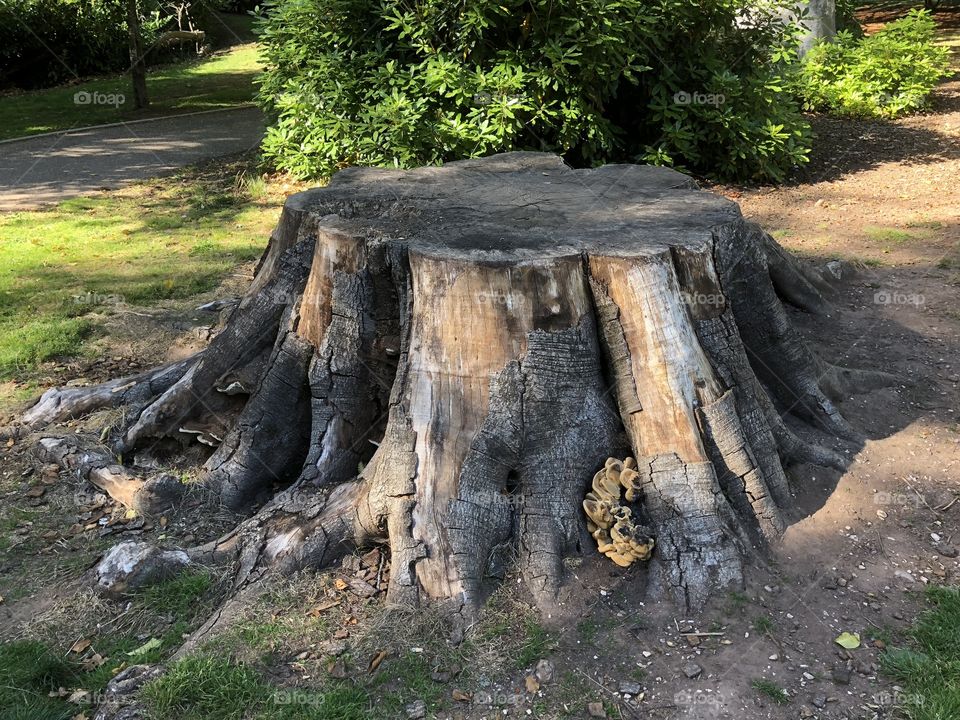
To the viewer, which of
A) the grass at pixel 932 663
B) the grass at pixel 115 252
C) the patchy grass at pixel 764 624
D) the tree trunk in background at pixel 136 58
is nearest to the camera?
the grass at pixel 932 663

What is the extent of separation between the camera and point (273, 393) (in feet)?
13.7

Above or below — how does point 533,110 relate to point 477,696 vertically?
above

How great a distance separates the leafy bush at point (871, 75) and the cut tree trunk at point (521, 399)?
9.60 meters

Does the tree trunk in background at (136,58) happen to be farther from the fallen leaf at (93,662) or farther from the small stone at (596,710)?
the small stone at (596,710)

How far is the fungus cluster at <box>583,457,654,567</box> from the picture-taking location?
3.34 meters

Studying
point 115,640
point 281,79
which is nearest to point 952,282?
point 115,640

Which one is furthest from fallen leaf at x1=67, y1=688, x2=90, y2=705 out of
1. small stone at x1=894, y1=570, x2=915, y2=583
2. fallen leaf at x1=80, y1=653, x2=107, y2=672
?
small stone at x1=894, y1=570, x2=915, y2=583

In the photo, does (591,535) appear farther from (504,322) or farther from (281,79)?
(281,79)

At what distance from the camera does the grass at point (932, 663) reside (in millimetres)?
2797

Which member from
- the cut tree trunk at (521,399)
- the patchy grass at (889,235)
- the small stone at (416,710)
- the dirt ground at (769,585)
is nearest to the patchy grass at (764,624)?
the dirt ground at (769,585)

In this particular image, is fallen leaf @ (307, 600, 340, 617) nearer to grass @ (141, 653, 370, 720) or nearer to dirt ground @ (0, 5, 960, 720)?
dirt ground @ (0, 5, 960, 720)

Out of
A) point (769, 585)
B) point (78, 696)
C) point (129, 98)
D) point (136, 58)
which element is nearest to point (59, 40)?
point (129, 98)

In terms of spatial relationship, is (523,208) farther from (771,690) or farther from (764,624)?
(771,690)

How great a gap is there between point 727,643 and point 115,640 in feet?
7.78
